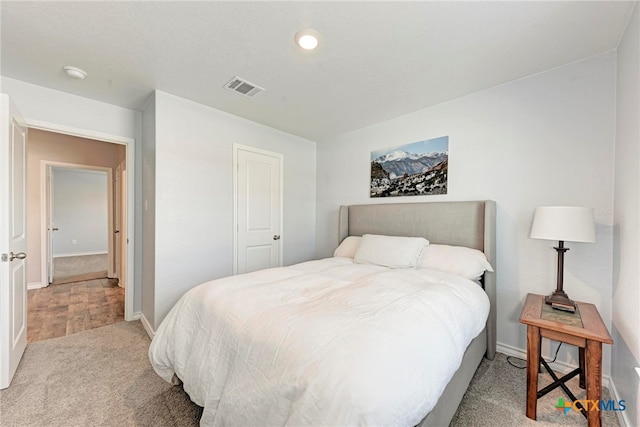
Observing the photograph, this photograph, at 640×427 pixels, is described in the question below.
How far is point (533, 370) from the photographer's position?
1.53 metres

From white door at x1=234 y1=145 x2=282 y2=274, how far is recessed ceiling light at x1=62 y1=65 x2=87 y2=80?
141 centimetres

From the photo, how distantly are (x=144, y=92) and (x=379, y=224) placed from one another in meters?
2.84

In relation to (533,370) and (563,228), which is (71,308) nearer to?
(533,370)

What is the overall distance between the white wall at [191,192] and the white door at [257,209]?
0.42ft

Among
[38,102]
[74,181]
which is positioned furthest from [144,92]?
[74,181]

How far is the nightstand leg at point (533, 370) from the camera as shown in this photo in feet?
5.01

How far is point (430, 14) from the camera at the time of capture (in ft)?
4.99

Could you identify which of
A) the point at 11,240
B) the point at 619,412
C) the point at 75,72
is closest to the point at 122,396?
the point at 11,240

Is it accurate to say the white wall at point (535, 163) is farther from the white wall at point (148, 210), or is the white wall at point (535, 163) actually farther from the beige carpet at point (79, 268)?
the beige carpet at point (79, 268)

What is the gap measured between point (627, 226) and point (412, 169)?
171cm

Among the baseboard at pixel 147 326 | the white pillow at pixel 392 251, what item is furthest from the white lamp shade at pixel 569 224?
the baseboard at pixel 147 326

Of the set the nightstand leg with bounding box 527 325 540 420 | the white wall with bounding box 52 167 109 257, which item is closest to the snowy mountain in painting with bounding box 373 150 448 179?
the nightstand leg with bounding box 527 325 540 420

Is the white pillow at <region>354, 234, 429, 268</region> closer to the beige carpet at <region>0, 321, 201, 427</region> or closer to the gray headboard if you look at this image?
the gray headboard

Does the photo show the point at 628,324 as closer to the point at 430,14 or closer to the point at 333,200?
the point at 430,14
